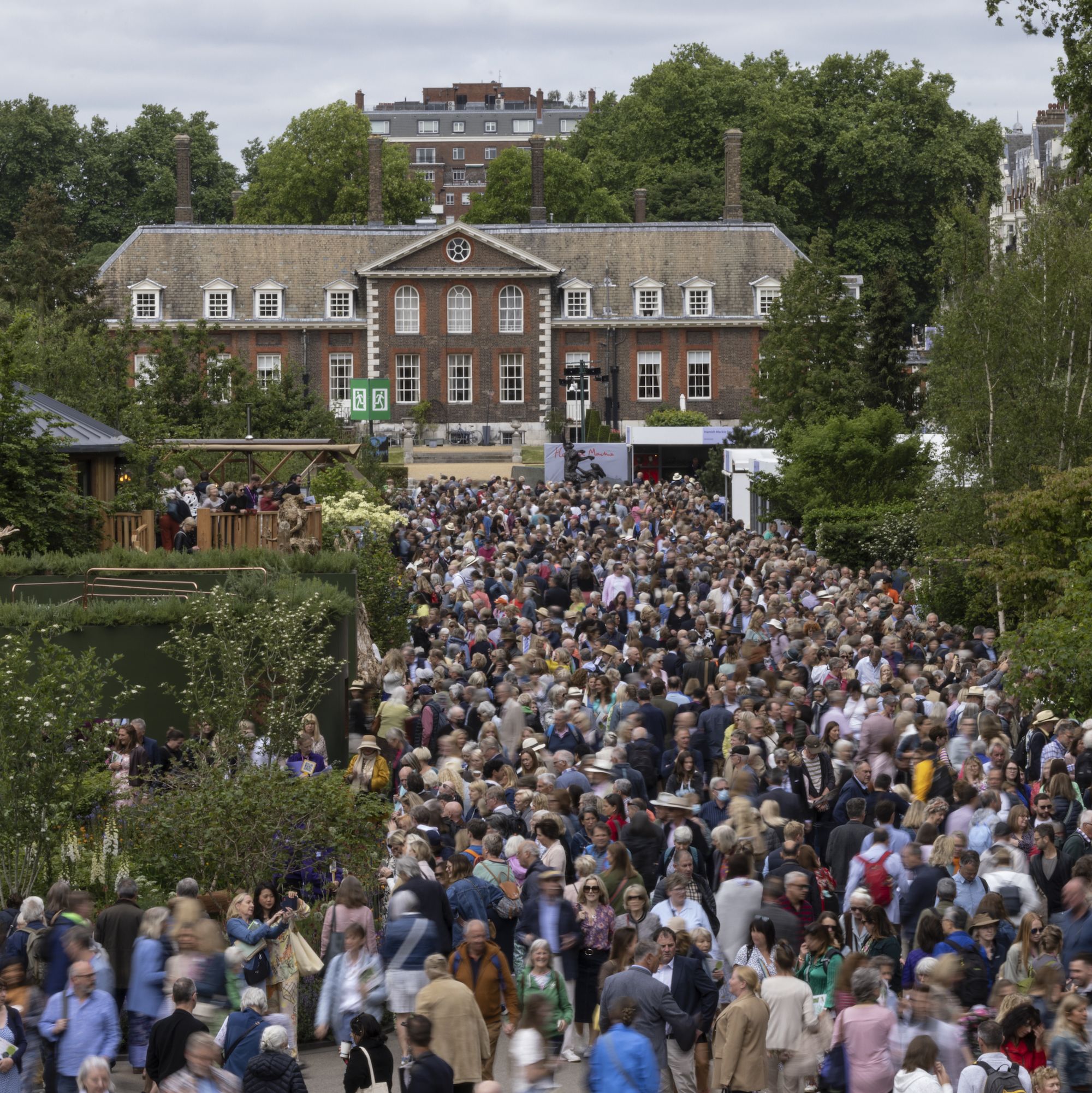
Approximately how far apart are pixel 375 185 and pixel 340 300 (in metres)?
6.92

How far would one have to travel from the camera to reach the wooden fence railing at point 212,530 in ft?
76.6

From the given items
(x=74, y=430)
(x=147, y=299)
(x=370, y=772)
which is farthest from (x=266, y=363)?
(x=370, y=772)

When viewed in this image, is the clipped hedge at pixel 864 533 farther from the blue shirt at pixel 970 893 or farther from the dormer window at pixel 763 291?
the dormer window at pixel 763 291

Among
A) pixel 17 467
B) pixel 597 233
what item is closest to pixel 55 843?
pixel 17 467

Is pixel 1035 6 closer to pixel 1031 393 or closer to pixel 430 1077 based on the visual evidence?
pixel 1031 393

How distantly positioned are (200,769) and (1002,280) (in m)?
19.0

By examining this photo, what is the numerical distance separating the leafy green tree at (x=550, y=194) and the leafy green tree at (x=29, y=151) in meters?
21.9

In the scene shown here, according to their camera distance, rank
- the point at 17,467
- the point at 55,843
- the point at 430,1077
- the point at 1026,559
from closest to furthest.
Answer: the point at 430,1077 < the point at 55,843 < the point at 17,467 < the point at 1026,559

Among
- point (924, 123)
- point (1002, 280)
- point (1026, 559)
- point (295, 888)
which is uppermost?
point (924, 123)

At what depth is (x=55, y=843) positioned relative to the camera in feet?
41.8

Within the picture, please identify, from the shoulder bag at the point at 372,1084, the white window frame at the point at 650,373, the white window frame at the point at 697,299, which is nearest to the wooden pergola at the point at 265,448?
the shoulder bag at the point at 372,1084

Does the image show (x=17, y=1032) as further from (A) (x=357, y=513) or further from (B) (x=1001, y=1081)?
(A) (x=357, y=513)

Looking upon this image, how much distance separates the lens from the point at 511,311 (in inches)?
2662

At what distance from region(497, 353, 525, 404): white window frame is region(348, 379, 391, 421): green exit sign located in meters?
14.0
